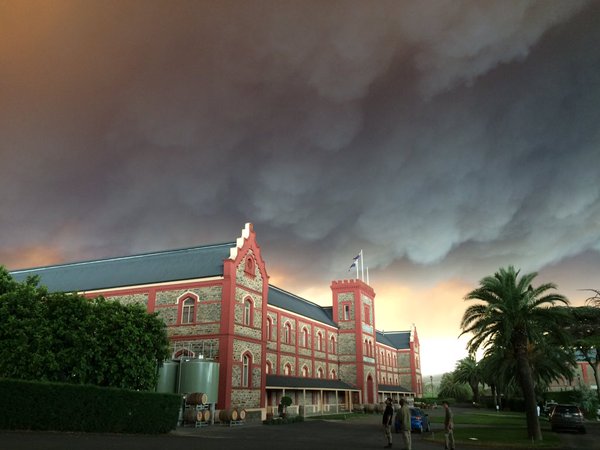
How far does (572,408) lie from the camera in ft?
110

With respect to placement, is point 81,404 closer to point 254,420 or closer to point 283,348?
point 254,420

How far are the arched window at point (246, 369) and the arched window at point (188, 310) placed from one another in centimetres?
547

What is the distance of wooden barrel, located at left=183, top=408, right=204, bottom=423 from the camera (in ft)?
106

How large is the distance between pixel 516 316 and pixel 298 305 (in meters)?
36.7

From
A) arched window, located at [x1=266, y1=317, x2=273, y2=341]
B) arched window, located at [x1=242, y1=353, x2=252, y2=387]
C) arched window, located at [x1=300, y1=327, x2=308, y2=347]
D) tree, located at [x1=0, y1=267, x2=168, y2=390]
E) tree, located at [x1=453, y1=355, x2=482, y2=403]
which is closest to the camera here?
tree, located at [x1=0, y1=267, x2=168, y2=390]

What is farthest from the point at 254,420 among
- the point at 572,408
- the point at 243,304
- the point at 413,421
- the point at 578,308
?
the point at 578,308

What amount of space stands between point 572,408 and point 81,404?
1260 inches

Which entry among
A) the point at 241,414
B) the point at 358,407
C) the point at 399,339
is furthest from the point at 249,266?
the point at 399,339

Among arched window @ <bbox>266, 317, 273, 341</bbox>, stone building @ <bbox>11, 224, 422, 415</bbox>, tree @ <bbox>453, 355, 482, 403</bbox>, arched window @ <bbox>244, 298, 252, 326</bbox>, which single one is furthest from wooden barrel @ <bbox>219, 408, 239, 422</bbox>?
tree @ <bbox>453, 355, 482, 403</bbox>

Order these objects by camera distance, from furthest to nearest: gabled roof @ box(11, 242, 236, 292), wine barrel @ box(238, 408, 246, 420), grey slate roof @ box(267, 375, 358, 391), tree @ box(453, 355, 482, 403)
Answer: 1. tree @ box(453, 355, 482, 403)
2. grey slate roof @ box(267, 375, 358, 391)
3. gabled roof @ box(11, 242, 236, 292)
4. wine barrel @ box(238, 408, 246, 420)

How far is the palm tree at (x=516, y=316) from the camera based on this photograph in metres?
28.0

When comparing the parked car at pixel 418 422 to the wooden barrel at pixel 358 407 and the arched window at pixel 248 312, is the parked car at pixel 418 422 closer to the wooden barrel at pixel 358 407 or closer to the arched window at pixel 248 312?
the arched window at pixel 248 312

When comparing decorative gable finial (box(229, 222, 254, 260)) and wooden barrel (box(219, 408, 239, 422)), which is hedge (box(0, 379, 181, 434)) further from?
decorative gable finial (box(229, 222, 254, 260))

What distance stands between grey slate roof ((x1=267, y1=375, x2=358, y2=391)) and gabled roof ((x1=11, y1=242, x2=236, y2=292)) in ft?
43.0
